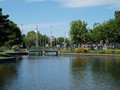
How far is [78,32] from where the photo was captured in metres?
134

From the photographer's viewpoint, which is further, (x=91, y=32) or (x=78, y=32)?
(x=91, y=32)

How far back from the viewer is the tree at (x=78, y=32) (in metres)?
133

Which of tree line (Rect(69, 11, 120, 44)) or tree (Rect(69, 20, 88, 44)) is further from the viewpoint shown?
tree (Rect(69, 20, 88, 44))

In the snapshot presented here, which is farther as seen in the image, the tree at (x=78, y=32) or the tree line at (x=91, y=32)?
the tree at (x=78, y=32)

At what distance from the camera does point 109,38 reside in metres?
122

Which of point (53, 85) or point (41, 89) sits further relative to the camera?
point (53, 85)

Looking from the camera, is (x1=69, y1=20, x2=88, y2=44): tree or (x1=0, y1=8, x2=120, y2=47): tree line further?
(x1=69, y1=20, x2=88, y2=44): tree

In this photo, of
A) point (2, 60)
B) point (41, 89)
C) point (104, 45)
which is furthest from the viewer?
point (104, 45)

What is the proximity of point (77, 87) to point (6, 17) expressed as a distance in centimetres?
4491

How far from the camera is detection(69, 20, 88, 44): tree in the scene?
437 feet

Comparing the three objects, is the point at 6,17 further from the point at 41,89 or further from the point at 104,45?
the point at 104,45

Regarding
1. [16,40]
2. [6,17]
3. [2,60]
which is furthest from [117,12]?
[2,60]

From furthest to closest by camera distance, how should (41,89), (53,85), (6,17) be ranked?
(6,17), (53,85), (41,89)

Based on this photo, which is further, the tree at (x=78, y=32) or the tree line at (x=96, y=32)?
the tree at (x=78, y=32)
